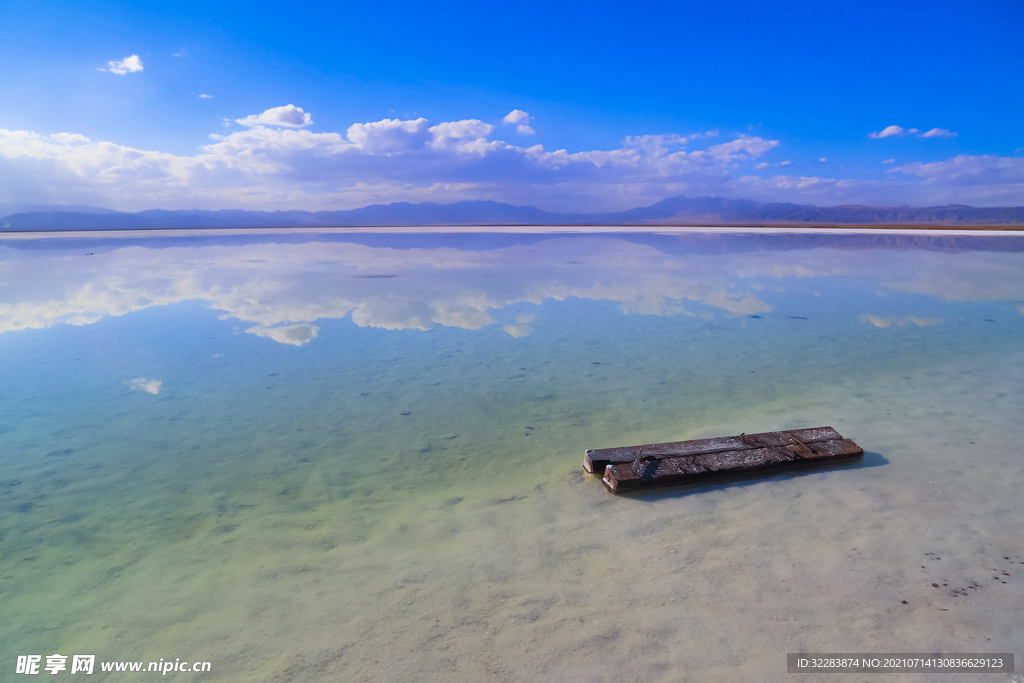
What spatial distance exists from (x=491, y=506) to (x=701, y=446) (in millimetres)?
1956

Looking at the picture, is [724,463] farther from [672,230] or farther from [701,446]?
[672,230]

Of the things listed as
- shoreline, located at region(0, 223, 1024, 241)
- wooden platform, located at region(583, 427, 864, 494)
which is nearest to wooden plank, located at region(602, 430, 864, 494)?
wooden platform, located at region(583, 427, 864, 494)

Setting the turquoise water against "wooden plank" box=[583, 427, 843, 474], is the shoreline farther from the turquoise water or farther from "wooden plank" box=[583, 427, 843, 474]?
"wooden plank" box=[583, 427, 843, 474]

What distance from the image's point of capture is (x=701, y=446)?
4.73 metres

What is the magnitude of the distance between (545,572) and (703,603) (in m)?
0.93

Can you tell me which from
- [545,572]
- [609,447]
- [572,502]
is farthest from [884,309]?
[545,572]

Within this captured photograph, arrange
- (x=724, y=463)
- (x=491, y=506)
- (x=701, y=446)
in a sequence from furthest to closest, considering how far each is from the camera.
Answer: (x=701, y=446), (x=724, y=463), (x=491, y=506)

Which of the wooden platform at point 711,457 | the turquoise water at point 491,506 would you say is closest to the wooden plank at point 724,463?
the wooden platform at point 711,457

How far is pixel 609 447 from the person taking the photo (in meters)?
5.03

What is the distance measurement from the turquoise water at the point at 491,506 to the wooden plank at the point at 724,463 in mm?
134

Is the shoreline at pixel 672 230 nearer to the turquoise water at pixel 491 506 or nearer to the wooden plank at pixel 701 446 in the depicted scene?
the turquoise water at pixel 491 506

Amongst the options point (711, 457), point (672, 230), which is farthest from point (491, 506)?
point (672, 230)

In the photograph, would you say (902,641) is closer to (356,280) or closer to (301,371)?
(301,371)

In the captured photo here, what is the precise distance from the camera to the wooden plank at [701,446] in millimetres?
4578
